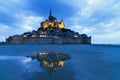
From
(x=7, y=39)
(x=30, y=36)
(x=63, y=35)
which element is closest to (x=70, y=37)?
(x=63, y=35)

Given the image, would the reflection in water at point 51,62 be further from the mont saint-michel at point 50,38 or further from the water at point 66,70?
the mont saint-michel at point 50,38

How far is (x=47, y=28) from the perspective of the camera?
195250mm

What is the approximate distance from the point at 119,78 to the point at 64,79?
19.2ft

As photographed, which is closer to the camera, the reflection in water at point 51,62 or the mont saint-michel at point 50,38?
the reflection in water at point 51,62

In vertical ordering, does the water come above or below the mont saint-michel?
below

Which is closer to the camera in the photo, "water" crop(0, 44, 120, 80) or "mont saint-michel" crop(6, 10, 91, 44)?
"water" crop(0, 44, 120, 80)

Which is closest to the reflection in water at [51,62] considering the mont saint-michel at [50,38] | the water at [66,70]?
the water at [66,70]

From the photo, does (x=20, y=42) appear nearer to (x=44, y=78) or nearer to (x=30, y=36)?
(x=30, y=36)

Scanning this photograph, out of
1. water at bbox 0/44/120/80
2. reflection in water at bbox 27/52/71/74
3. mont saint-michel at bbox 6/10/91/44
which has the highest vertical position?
mont saint-michel at bbox 6/10/91/44

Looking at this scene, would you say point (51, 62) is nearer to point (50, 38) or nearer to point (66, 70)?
point (66, 70)

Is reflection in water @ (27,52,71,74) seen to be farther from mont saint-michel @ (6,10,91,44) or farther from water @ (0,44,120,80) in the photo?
mont saint-michel @ (6,10,91,44)

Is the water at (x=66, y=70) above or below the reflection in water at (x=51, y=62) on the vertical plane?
below

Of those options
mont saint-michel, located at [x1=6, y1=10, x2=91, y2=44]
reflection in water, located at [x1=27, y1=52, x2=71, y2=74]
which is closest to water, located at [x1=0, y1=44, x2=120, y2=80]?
reflection in water, located at [x1=27, y1=52, x2=71, y2=74]

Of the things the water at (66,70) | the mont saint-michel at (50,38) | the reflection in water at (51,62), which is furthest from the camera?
the mont saint-michel at (50,38)
